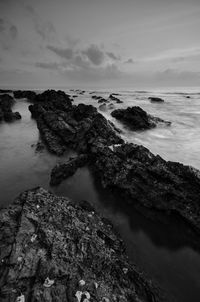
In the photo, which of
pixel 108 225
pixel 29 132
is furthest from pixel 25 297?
pixel 29 132

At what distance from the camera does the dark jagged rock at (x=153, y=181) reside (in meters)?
7.16

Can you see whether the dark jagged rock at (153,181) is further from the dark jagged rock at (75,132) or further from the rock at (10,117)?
the rock at (10,117)

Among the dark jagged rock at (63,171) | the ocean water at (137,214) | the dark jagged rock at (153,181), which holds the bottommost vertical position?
the ocean water at (137,214)

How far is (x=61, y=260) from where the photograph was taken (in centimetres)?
442

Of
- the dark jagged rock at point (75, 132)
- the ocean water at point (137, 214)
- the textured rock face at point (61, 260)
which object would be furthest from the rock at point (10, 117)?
the textured rock face at point (61, 260)

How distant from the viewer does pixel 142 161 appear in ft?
29.8

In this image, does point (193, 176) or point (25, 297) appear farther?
point (193, 176)

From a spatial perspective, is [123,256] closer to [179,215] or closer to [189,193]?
[179,215]

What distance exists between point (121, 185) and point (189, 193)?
9.15ft

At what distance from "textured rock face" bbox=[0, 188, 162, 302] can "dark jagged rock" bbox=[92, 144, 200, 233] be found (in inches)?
99.6

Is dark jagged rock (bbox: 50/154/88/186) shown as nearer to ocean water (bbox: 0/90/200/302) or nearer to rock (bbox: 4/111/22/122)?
ocean water (bbox: 0/90/200/302)

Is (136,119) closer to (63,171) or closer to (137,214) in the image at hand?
(63,171)

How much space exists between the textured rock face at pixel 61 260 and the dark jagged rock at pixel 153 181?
2530mm

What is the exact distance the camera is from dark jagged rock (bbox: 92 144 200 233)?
7.16m
